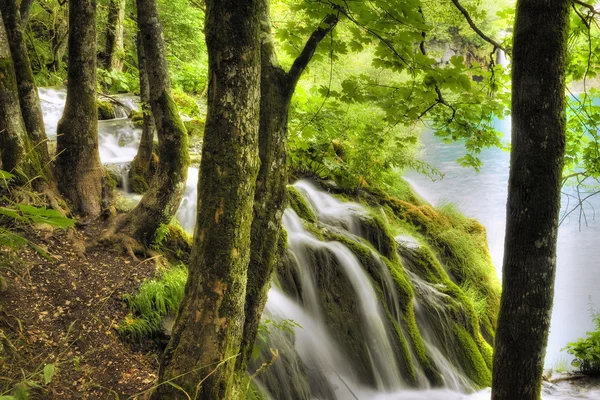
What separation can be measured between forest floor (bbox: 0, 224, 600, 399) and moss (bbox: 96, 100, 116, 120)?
4.61 m

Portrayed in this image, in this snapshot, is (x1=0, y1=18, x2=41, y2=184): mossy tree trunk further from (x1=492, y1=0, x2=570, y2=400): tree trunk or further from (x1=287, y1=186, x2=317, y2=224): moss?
(x1=492, y1=0, x2=570, y2=400): tree trunk

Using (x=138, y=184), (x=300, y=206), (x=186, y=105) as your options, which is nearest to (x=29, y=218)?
(x=138, y=184)

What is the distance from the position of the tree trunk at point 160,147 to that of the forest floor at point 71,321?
0.48 metres

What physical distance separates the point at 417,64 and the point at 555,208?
1526mm

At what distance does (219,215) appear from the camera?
2.44 m

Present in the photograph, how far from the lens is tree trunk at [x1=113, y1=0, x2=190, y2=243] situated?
16.6 ft

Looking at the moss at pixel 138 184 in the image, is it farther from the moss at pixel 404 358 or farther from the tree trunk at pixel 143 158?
the moss at pixel 404 358

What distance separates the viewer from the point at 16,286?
12.7ft

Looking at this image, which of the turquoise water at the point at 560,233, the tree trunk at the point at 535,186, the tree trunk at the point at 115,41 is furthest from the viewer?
the tree trunk at the point at 115,41

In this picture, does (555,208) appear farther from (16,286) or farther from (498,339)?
(16,286)

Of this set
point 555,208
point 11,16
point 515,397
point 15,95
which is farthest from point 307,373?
point 11,16

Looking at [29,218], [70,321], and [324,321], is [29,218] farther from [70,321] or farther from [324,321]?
[324,321]

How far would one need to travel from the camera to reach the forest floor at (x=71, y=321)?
10.6 ft

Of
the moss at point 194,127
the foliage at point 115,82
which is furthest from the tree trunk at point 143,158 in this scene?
the foliage at point 115,82
